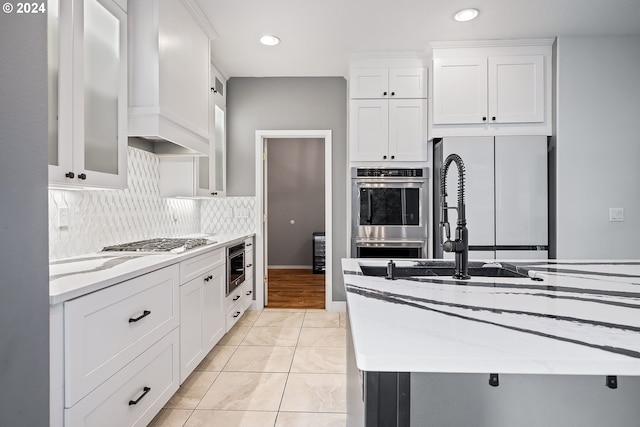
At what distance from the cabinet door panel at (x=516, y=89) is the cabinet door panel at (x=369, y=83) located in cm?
93

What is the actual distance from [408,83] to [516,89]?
3.06ft

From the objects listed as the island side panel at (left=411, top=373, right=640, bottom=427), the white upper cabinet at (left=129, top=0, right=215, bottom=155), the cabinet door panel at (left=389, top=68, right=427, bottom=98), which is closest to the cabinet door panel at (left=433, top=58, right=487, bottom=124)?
the cabinet door panel at (left=389, top=68, right=427, bottom=98)

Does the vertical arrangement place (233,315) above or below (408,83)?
below

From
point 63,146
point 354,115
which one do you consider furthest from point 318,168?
point 63,146

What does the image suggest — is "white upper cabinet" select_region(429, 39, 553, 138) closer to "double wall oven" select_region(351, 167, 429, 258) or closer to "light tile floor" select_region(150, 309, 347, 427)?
"double wall oven" select_region(351, 167, 429, 258)

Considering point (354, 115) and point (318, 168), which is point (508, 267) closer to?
point (354, 115)

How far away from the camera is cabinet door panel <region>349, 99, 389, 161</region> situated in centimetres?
338

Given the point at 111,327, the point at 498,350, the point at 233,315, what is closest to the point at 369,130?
the point at 233,315

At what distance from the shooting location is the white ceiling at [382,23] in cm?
258

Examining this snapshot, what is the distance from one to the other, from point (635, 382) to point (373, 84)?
2.98m

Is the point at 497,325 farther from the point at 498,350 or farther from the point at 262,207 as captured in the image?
the point at 262,207

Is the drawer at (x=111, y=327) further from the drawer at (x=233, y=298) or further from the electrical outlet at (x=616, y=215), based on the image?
the electrical outlet at (x=616, y=215)

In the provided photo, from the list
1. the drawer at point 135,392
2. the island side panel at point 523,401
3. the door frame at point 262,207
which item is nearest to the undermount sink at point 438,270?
the island side panel at point 523,401

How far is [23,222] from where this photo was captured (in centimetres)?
77
